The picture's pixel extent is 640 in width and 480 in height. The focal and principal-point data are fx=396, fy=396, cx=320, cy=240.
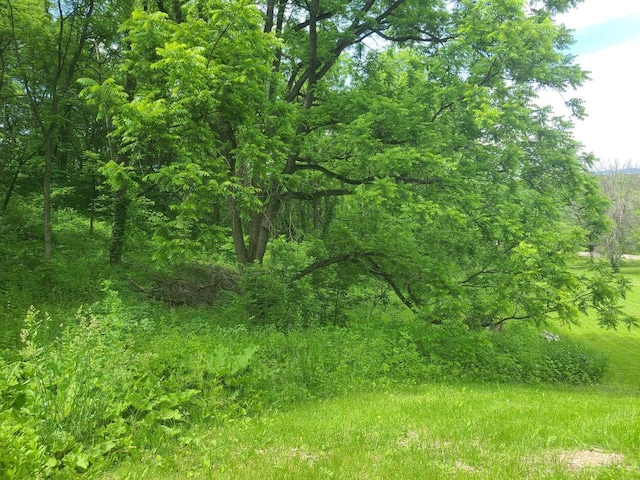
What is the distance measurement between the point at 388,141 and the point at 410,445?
→ 7229 millimetres

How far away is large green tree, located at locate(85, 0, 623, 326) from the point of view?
298 inches

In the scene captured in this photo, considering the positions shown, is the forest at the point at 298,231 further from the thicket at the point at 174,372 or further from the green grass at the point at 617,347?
the green grass at the point at 617,347

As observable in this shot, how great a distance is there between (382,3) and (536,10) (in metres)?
4.01

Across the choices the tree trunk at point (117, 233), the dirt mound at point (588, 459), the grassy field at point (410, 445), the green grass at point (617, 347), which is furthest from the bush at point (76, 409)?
the green grass at point (617, 347)

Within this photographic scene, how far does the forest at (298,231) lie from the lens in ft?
17.7

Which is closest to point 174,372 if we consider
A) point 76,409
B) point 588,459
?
point 76,409

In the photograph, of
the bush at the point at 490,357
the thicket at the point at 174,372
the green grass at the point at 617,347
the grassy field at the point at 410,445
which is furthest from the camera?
the green grass at the point at 617,347

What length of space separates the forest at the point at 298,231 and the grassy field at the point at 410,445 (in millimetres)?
220

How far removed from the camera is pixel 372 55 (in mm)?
11359

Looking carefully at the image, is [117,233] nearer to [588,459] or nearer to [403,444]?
[403,444]

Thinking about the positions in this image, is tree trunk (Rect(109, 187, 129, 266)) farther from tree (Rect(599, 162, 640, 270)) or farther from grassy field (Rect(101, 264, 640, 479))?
tree (Rect(599, 162, 640, 270))

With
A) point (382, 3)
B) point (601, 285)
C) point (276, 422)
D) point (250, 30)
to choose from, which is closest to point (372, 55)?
point (382, 3)

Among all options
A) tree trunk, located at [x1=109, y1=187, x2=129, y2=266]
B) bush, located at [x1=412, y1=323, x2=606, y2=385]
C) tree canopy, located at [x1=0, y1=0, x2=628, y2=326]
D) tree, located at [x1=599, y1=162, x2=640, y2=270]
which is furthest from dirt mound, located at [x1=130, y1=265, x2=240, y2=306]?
tree, located at [x1=599, y1=162, x2=640, y2=270]

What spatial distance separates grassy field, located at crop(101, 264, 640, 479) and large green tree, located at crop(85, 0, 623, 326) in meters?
3.95
